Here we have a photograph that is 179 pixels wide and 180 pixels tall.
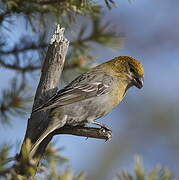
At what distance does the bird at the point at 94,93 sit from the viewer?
4.27 meters

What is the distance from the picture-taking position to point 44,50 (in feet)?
12.4

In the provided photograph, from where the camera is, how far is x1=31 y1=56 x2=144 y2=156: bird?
4270 mm

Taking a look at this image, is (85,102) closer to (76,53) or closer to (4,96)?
(76,53)

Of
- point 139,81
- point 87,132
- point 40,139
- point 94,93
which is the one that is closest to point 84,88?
point 94,93

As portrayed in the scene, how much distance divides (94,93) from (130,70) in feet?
2.11

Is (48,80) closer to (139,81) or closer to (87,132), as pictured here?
(87,132)

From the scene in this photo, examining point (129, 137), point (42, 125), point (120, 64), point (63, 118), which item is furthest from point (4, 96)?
point (129, 137)

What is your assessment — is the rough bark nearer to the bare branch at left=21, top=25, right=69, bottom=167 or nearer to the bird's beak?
the bare branch at left=21, top=25, right=69, bottom=167

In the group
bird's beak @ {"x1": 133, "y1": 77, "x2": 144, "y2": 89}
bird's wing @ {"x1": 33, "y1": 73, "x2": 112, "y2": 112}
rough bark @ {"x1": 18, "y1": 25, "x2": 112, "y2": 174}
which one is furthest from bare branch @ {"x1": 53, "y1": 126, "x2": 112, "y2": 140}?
bird's beak @ {"x1": 133, "y1": 77, "x2": 144, "y2": 89}

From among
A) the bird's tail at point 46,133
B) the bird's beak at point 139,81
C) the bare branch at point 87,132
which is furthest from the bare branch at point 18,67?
the bird's beak at point 139,81

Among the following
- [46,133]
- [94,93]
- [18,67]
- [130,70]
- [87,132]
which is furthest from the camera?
[130,70]

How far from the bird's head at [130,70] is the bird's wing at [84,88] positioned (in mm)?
183

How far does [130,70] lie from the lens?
17.1 feet

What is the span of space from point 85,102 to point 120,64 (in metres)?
0.93
